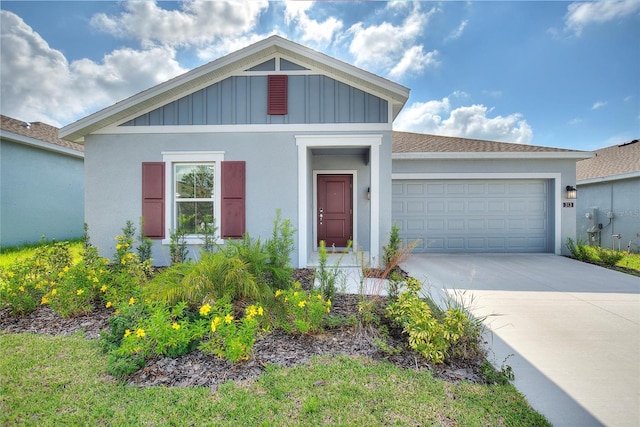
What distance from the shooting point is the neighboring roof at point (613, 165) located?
9227 millimetres

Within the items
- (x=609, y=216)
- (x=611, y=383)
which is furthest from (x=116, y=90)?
(x=609, y=216)

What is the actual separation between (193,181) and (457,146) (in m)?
7.50

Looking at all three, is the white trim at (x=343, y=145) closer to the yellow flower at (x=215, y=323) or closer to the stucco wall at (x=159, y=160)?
the stucco wall at (x=159, y=160)

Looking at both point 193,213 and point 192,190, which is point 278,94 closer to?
point 192,190

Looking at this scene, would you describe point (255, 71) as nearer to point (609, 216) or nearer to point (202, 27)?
point (202, 27)

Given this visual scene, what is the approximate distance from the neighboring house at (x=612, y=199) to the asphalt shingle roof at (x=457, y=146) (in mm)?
3705

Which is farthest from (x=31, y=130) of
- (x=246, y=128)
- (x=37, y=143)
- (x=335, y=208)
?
(x=335, y=208)

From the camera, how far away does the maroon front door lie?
815 cm

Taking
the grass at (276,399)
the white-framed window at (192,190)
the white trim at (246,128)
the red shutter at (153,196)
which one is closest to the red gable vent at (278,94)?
the white trim at (246,128)

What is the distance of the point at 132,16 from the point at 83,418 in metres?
7.74

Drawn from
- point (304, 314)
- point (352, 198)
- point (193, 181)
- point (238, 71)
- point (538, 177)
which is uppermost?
point (238, 71)

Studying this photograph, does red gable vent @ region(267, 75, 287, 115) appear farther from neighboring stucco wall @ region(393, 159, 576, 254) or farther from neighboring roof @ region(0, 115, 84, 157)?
neighboring roof @ region(0, 115, 84, 157)

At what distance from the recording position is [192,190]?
19.8 feet

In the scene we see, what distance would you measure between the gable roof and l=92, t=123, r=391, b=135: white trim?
25 centimetres
